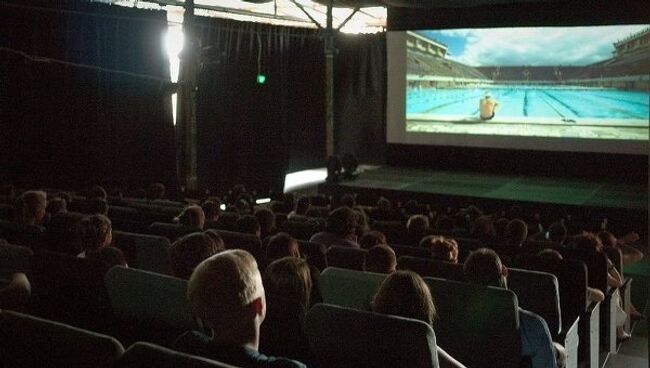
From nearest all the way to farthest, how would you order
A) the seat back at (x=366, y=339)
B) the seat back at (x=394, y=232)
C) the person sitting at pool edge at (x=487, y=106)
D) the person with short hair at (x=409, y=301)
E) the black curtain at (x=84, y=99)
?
the seat back at (x=366, y=339)
the person with short hair at (x=409, y=301)
the seat back at (x=394, y=232)
the black curtain at (x=84, y=99)
the person sitting at pool edge at (x=487, y=106)

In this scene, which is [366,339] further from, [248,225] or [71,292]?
[248,225]

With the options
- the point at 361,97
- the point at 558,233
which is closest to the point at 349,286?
the point at 558,233

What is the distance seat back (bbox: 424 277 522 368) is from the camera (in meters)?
3.32

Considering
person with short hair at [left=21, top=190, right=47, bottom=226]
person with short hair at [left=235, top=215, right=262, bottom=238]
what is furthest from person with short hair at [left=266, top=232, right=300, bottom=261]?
person with short hair at [left=21, top=190, right=47, bottom=226]

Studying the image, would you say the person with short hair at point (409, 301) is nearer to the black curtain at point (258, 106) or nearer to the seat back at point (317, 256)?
the seat back at point (317, 256)

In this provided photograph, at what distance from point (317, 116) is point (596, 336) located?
454 inches

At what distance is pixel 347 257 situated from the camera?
4723mm

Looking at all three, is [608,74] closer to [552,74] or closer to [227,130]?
[552,74]

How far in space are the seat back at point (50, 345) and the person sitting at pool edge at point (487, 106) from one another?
1226 centimetres

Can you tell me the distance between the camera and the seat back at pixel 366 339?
100 inches

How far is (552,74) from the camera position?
13.1 meters

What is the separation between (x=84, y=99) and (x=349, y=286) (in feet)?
26.1

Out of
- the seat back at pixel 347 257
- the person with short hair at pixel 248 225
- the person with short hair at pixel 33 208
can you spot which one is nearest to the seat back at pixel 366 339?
the seat back at pixel 347 257

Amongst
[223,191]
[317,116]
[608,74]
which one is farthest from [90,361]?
[317,116]
